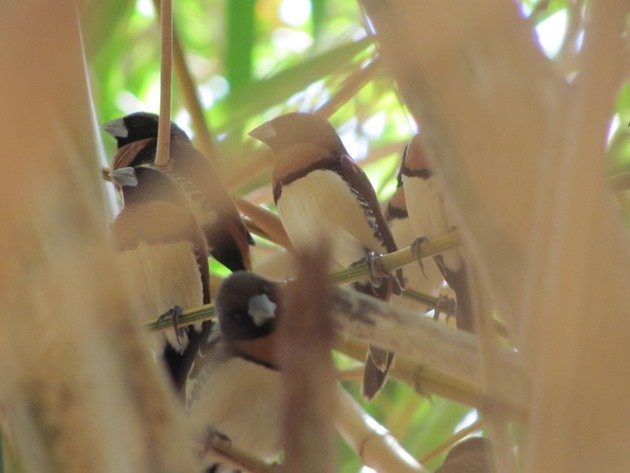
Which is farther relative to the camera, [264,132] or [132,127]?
[132,127]

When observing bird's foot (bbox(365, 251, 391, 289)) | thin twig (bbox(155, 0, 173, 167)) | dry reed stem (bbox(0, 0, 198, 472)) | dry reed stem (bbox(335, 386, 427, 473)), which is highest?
thin twig (bbox(155, 0, 173, 167))

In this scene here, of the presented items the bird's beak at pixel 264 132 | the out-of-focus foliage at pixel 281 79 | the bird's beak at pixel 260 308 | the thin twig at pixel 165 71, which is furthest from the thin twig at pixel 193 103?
the bird's beak at pixel 260 308

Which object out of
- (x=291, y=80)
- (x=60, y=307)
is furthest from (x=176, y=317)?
(x=60, y=307)

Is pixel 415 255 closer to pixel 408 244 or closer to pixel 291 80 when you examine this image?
pixel 291 80

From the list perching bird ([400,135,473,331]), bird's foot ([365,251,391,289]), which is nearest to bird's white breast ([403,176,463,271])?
perching bird ([400,135,473,331])

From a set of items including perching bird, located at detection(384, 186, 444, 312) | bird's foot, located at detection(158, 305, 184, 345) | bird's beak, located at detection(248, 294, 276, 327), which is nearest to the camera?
bird's beak, located at detection(248, 294, 276, 327)

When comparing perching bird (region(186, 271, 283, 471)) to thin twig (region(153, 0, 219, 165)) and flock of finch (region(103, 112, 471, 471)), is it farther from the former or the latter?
thin twig (region(153, 0, 219, 165))

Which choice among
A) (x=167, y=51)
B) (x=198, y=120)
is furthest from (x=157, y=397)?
(x=198, y=120)
